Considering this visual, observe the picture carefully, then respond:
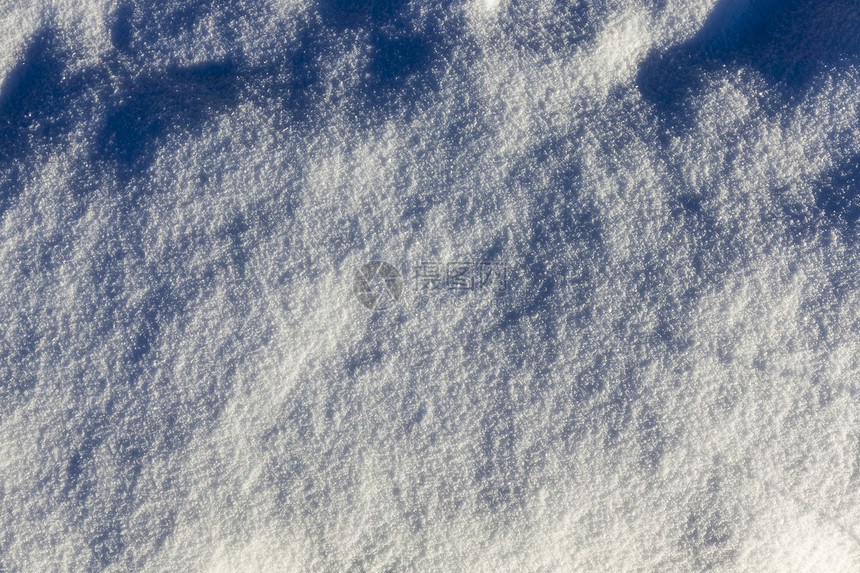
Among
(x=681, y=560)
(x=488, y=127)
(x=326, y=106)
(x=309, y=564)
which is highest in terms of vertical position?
(x=326, y=106)

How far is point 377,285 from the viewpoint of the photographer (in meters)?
0.76

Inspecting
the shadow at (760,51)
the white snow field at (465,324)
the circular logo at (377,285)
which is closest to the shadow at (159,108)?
the white snow field at (465,324)

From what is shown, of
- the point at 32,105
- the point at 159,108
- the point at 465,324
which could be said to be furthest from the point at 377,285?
the point at 32,105

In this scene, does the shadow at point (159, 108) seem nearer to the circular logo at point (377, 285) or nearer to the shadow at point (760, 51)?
the circular logo at point (377, 285)

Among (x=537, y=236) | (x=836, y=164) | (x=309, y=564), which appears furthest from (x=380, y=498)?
(x=836, y=164)

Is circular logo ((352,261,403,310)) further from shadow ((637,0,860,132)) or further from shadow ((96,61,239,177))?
shadow ((637,0,860,132))

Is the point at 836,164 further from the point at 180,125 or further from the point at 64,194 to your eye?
the point at 64,194

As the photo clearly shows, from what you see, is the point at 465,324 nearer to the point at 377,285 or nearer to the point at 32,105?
the point at 377,285

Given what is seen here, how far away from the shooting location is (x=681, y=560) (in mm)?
756

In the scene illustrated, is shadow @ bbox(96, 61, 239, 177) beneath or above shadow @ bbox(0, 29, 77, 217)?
beneath

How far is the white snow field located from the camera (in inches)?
29.5

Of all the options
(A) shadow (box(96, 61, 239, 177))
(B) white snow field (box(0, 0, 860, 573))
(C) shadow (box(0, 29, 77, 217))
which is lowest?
(B) white snow field (box(0, 0, 860, 573))

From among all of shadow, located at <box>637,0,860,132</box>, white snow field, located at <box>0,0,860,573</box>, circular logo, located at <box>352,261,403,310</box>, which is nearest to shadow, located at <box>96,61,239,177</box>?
white snow field, located at <box>0,0,860,573</box>

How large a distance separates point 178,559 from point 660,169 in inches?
36.2
